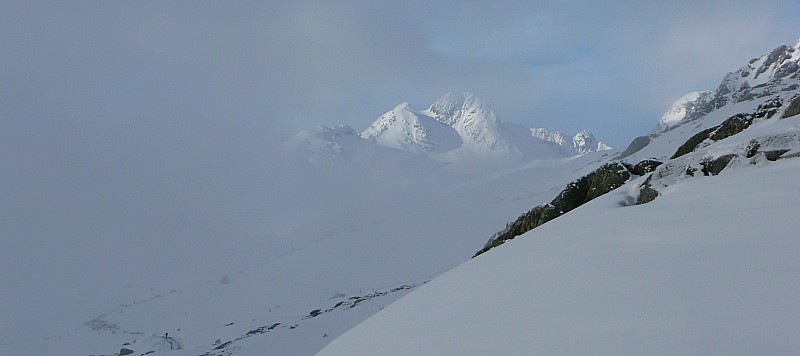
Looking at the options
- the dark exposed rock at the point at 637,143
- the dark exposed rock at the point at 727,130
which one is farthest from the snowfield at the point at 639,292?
the dark exposed rock at the point at 637,143

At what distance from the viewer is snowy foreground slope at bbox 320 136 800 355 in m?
2.53

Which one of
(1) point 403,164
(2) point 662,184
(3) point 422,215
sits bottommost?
(2) point 662,184

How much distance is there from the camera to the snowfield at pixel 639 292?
2529 millimetres

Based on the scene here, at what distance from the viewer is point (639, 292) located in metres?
3.27

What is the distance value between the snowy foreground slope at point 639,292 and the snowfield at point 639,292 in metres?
0.01

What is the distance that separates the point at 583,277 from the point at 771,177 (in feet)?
13.6

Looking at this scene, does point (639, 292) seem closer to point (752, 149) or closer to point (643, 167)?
point (752, 149)

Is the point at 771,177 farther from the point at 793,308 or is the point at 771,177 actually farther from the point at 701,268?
the point at 793,308

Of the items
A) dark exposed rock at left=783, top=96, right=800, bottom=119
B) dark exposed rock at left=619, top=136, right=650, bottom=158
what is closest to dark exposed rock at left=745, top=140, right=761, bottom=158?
dark exposed rock at left=783, top=96, right=800, bottom=119

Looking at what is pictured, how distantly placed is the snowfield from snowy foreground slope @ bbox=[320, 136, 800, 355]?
0.01m

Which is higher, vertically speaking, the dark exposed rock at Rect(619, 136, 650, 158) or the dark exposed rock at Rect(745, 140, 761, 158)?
the dark exposed rock at Rect(619, 136, 650, 158)

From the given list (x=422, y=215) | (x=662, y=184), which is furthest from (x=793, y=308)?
(x=422, y=215)

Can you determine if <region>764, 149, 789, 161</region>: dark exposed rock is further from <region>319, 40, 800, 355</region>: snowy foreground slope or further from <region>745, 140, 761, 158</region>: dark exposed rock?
<region>319, 40, 800, 355</region>: snowy foreground slope

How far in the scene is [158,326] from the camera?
33.5 meters
